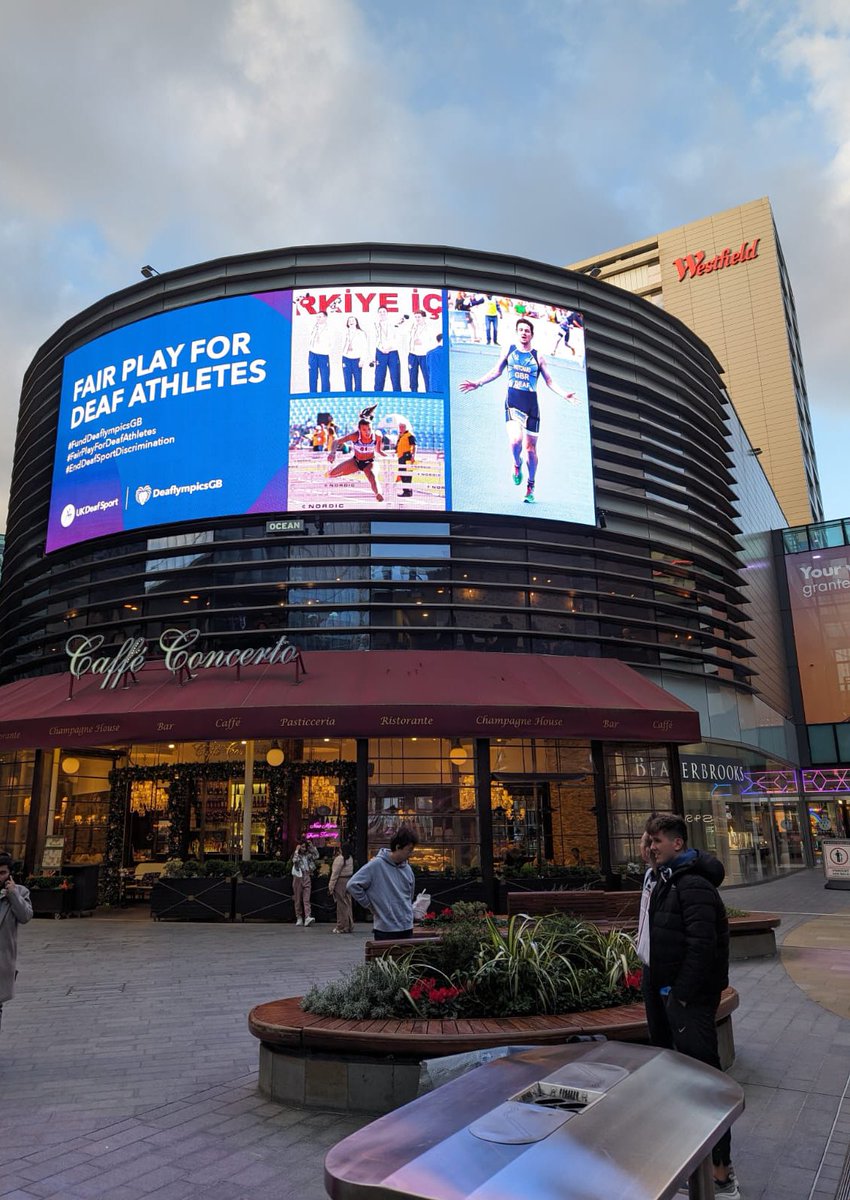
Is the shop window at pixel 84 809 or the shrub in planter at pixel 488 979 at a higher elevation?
the shop window at pixel 84 809

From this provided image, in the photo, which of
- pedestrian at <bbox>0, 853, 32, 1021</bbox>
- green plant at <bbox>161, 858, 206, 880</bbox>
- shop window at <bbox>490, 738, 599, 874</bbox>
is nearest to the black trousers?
pedestrian at <bbox>0, 853, 32, 1021</bbox>

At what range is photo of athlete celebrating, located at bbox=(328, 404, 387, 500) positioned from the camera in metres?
20.0

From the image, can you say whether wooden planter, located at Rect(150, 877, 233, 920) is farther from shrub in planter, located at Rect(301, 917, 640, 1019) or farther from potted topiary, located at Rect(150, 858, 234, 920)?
shrub in planter, located at Rect(301, 917, 640, 1019)

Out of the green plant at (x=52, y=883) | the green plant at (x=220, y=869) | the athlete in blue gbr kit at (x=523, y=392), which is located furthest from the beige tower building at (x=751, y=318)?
the green plant at (x=52, y=883)

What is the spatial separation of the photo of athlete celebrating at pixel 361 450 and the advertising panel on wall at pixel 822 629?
25.9 meters

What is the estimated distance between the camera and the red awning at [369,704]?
16250 mm

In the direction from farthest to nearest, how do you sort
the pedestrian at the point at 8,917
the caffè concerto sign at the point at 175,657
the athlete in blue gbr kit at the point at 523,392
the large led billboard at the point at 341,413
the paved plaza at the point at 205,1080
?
the athlete in blue gbr kit at the point at 523,392, the large led billboard at the point at 341,413, the caffè concerto sign at the point at 175,657, the pedestrian at the point at 8,917, the paved plaza at the point at 205,1080

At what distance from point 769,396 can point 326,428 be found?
44290 millimetres

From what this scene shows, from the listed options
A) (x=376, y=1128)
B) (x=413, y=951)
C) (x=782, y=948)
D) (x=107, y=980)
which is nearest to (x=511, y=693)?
(x=782, y=948)

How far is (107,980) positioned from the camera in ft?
34.7

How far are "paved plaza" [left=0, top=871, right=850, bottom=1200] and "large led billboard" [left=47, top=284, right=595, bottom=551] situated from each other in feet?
36.7

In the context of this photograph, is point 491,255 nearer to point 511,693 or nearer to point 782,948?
point 511,693

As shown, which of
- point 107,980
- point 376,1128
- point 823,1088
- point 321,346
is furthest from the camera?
point 321,346

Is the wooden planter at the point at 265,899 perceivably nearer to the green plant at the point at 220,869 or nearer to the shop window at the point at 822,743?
the green plant at the point at 220,869
